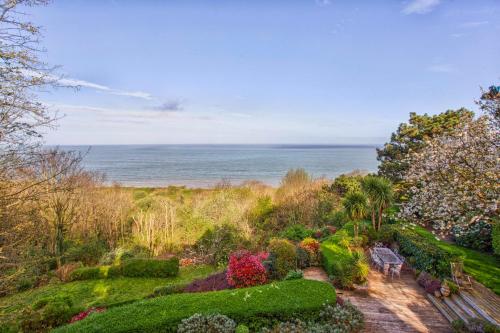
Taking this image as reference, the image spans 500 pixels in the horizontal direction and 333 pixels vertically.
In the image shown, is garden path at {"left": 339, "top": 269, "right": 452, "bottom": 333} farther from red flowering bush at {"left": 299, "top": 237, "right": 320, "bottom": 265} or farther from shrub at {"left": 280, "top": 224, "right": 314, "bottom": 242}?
shrub at {"left": 280, "top": 224, "right": 314, "bottom": 242}

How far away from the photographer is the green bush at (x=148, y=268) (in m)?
12.0

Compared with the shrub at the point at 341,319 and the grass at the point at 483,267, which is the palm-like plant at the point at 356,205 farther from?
the shrub at the point at 341,319

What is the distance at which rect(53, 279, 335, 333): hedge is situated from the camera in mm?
6191

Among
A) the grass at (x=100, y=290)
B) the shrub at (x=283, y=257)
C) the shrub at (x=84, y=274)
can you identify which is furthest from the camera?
the shrub at (x=84, y=274)

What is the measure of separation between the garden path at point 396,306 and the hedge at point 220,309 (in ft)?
4.30

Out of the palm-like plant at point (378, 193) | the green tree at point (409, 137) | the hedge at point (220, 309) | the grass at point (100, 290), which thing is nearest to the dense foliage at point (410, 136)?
the green tree at point (409, 137)

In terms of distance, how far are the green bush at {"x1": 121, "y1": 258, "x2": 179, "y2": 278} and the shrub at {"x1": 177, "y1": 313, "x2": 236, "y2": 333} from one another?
6.31 metres

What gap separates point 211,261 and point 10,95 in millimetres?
11522

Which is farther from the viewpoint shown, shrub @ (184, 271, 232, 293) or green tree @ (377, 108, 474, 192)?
green tree @ (377, 108, 474, 192)

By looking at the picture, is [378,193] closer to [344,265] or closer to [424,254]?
[424,254]

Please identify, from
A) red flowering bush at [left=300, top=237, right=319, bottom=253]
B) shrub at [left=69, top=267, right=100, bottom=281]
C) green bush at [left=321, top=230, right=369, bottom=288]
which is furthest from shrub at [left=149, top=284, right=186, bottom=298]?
green bush at [left=321, top=230, right=369, bottom=288]

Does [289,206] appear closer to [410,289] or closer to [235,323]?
[410,289]

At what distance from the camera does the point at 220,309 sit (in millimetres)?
6566

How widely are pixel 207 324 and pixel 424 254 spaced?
26.2 ft
